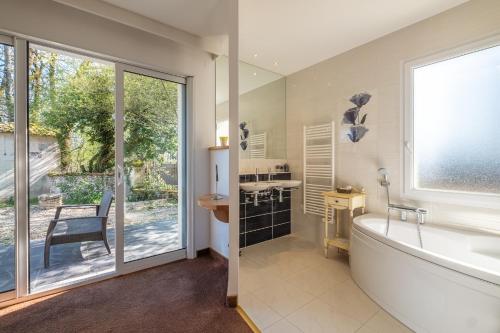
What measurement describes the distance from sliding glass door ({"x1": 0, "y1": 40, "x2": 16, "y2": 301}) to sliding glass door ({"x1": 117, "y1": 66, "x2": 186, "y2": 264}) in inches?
30.8

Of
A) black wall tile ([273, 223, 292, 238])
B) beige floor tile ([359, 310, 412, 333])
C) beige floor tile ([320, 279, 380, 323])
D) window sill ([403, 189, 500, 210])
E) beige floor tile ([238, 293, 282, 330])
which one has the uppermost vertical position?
window sill ([403, 189, 500, 210])

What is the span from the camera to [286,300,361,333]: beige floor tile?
1471 millimetres

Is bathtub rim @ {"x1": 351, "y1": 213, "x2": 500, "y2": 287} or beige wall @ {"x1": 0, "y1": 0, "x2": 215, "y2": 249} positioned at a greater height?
beige wall @ {"x1": 0, "y1": 0, "x2": 215, "y2": 249}

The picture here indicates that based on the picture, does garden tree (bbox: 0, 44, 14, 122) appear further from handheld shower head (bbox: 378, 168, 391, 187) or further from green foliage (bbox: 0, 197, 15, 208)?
handheld shower head (bbox: 378, 168, 391, 187)

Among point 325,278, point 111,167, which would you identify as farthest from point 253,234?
point 111,167

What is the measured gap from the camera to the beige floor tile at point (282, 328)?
1453 mm

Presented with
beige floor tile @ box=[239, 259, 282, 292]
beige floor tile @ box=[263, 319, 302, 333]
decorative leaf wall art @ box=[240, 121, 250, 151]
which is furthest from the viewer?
decorative leaf wall art @ box=[240, 121, 250, 151]

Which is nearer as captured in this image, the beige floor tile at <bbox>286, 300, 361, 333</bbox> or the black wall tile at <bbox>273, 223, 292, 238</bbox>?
the beige floor tile at <bbox>286, 300, 361, 333</bbox>

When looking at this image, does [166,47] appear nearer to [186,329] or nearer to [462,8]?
[186,329]

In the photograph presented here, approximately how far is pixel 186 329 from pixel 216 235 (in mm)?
1124

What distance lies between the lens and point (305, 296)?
1.83 meters

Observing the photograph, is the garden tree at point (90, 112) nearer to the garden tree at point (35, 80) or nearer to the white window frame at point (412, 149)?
the garden tree at point (35, 80)

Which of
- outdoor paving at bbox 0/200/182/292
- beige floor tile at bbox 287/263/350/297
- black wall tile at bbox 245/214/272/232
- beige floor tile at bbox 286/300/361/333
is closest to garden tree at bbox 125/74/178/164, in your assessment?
outdoor paving at bbox 0/200/182/292

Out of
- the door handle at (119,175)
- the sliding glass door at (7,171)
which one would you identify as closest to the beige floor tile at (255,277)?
the door handle at (119,175)
